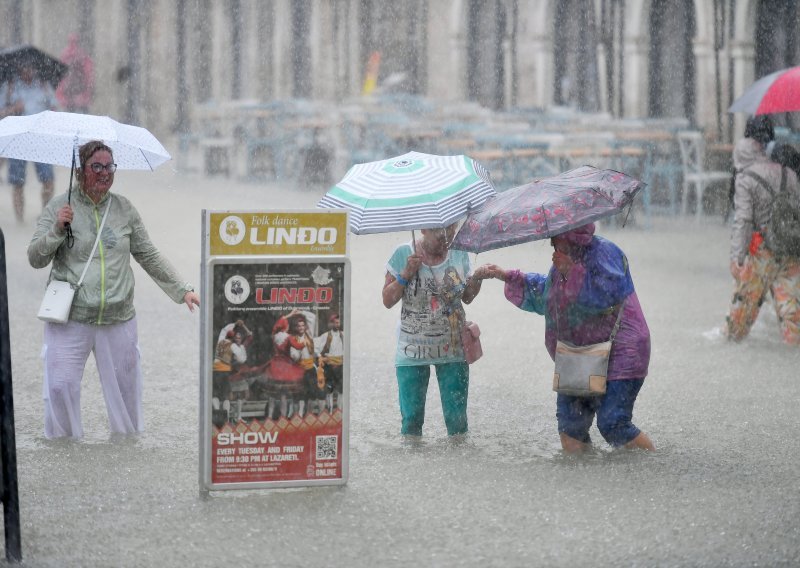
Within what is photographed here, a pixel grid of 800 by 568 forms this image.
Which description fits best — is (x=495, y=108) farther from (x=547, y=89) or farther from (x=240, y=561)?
(x=240, y=561)

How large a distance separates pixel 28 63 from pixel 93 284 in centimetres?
1048

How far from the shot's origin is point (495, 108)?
72.3 ft

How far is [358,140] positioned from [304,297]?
15.2m

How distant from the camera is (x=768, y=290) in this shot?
8781 mm

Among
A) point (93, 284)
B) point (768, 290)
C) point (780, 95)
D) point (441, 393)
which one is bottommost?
point (441, 393)

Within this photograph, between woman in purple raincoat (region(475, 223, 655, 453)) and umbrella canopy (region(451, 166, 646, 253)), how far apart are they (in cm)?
22

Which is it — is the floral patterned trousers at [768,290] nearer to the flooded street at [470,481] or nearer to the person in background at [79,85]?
the flooded street at [470,481]

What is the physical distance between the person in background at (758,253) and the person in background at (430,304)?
310 centimetres

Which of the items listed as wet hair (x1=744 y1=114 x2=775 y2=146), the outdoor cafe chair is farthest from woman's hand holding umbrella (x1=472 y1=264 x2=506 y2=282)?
the outdoor cafe chair

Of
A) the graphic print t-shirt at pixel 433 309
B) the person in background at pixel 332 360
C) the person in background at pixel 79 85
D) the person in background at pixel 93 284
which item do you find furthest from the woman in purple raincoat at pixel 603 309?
the person in background at pixel 79 85

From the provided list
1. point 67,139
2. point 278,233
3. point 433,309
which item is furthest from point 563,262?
point 67,139

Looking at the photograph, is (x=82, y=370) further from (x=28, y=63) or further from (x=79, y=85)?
(x=79, y=85)

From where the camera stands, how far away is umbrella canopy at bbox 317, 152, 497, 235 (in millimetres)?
5684

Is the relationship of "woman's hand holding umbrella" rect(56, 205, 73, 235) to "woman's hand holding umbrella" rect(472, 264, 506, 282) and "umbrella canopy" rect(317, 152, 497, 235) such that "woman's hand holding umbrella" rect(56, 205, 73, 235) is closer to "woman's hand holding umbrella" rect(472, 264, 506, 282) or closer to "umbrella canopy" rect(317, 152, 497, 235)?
"umbrella canopy" rect(317, 152, 497, 235)
